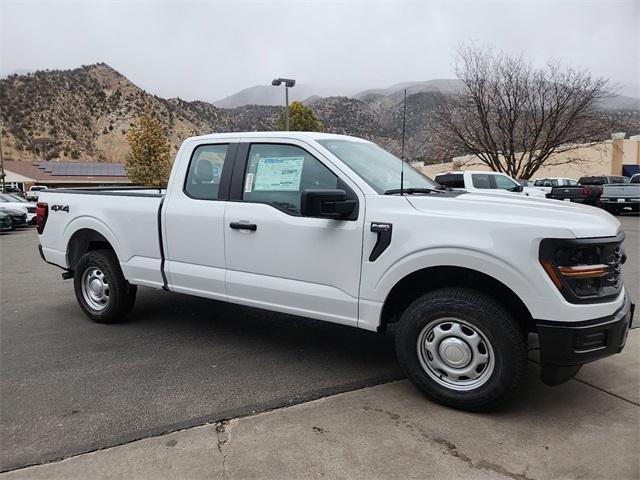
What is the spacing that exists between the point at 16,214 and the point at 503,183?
57.1ft

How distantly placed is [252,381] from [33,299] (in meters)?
4.45

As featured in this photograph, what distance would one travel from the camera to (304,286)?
400 cm

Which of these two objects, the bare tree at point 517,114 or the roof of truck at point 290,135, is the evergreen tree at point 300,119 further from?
the roof of truck at point 290,135

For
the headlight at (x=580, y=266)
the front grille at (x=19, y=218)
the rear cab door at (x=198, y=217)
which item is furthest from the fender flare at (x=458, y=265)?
the front grille at (x=19, y=218)

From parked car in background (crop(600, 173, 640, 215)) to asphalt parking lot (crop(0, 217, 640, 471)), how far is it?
18.2 metres

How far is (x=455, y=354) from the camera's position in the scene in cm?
343

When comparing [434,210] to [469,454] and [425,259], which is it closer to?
[425,259]

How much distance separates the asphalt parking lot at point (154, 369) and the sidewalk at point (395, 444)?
0.21 metres

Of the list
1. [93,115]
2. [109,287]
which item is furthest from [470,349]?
[93,115]

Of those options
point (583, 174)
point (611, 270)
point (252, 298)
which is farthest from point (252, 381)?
point (583, 174)

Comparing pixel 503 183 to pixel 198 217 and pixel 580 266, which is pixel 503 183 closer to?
pixel 198 217

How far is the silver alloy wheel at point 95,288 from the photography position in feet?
18.1

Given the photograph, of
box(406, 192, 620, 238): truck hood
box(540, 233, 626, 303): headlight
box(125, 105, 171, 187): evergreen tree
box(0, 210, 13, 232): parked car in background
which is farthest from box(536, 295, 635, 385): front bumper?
box(125, 105, 171, 187): evergreen tree

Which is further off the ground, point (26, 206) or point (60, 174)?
point (60, 174)
